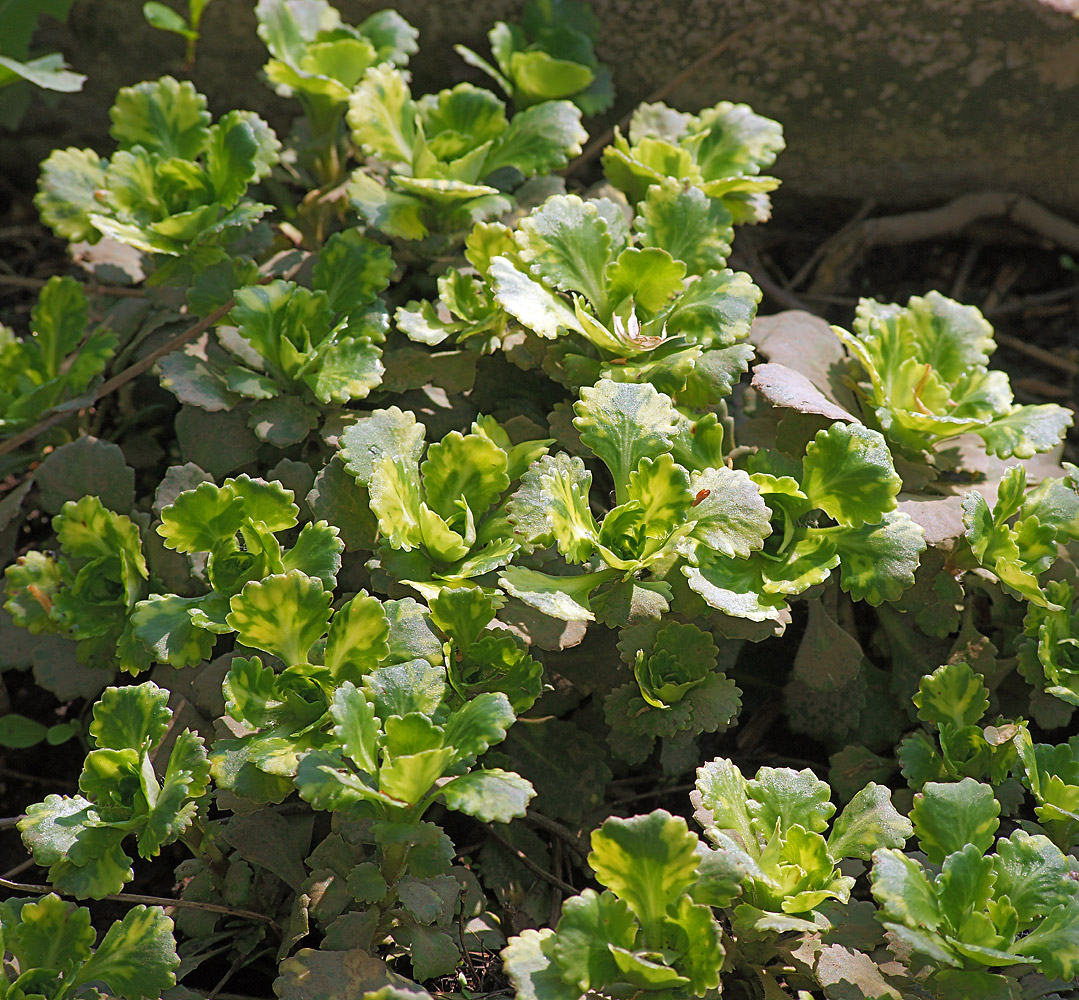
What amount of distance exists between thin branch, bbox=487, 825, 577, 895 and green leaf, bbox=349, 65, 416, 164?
54.5 inches

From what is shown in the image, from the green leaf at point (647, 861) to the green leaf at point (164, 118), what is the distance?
5.46ft

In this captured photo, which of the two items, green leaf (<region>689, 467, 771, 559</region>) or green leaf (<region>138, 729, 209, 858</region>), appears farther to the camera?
green leaf (<region>689, 467, 771, 559</region>)

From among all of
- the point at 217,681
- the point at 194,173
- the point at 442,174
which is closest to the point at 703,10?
the point at 442,174

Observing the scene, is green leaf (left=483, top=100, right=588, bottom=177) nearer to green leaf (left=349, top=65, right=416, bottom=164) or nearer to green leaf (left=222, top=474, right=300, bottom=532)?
green leaf (left=349, top=65, right=416, bottom=164)

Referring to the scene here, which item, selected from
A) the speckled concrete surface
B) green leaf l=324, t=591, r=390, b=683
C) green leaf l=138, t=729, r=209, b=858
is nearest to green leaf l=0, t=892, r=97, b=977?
green leaf l=138, t=729, r=209, b=858

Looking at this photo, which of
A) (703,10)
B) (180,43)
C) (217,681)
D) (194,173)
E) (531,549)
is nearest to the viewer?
(531,549)

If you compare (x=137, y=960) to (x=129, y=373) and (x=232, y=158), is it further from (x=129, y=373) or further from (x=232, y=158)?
(x=232, y=158)

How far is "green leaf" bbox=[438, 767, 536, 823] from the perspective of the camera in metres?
1.29

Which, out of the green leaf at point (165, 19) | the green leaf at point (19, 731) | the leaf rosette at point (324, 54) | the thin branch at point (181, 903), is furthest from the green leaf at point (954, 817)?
the green leaf at point (165, 19)

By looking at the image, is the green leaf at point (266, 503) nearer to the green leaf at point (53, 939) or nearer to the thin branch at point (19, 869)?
the green leaf at point (53, 939)

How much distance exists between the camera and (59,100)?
277cm

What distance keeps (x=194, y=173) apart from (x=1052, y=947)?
2056mm

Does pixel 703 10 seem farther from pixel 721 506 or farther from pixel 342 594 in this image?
pixel 342 594

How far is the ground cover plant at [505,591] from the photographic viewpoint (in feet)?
4.64
